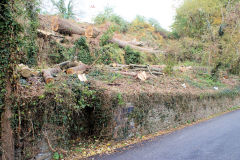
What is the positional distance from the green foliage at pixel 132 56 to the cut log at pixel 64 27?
3.92m

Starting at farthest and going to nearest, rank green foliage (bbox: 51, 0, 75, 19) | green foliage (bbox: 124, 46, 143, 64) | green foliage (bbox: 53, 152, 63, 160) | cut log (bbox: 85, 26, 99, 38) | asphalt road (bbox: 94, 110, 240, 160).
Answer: green foliage (bbox: 51, 0, 75, 19)
cut log (bbox: 85, 26, 99, 38)
green foliage (bbox: 124, 46, 143, 64)
asphalt road (bbox: 94, 110, 240, 160)
green foliage (bbox: 53, 152, 63, 160)

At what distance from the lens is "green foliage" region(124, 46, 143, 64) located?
13992mm

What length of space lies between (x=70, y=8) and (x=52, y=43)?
15803 mm

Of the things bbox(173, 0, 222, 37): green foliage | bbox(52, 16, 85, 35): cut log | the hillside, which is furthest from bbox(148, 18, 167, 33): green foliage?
bbox(52, 16, 85, 35): cut log

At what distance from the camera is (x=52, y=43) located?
460 inches

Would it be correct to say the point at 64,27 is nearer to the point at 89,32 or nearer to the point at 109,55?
the point at 89,32

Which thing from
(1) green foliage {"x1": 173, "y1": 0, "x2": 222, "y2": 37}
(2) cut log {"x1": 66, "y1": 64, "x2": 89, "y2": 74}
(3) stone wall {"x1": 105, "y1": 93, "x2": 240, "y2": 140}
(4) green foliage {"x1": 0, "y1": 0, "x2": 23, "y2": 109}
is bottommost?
(3) stone wall {"x1": 105, "y1": 93, "x2": 240, "y2": 140}

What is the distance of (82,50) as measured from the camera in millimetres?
12656

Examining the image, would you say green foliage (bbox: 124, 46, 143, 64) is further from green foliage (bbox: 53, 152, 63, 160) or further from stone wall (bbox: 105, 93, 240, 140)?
green foliage (bbox: 53, 152, 63, 160)

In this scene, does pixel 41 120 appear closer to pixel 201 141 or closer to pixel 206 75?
pixel 201 141

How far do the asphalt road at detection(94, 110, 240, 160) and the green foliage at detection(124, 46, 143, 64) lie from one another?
7.31 metres

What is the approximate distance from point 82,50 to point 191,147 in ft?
30.9

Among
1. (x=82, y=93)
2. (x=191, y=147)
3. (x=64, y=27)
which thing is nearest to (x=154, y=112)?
(x=191, y=147)

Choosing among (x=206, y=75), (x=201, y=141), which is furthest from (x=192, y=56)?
(x=201, y=141)
